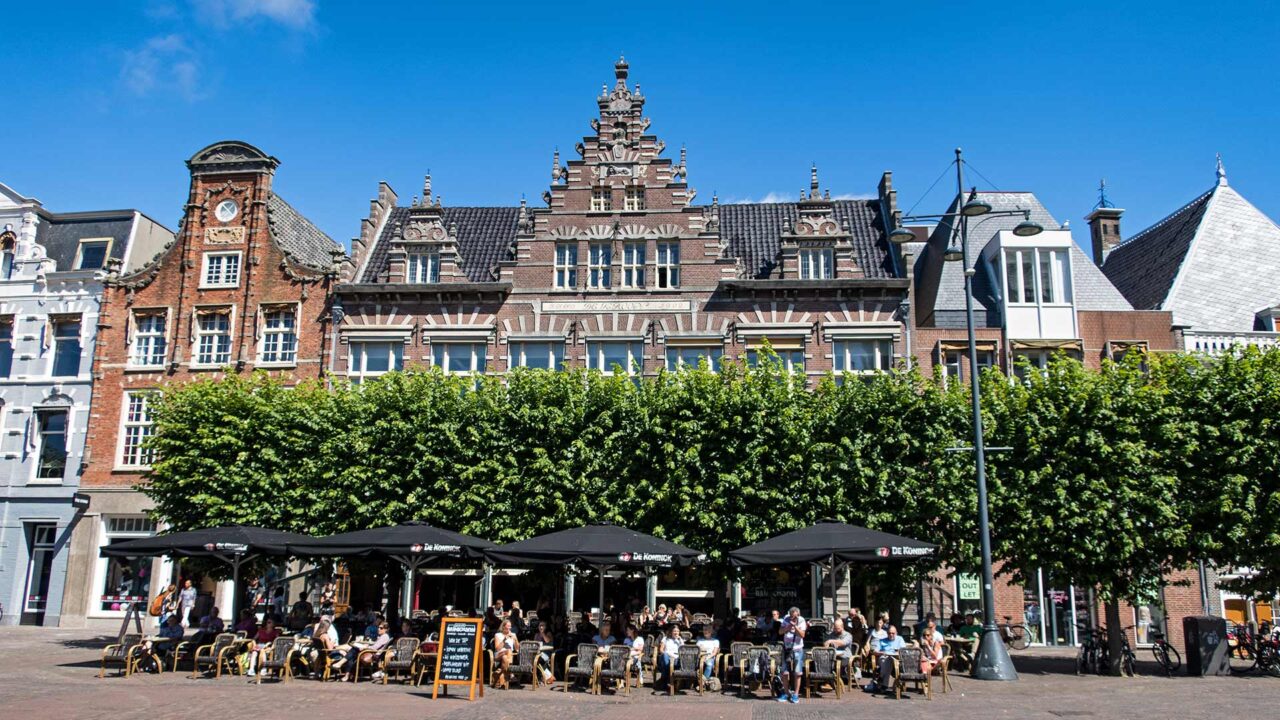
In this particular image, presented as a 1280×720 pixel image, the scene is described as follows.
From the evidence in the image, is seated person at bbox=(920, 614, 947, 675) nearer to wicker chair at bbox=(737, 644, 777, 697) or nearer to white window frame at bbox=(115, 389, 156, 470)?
wicker chair at bbox=(737, 644, 777, 697)

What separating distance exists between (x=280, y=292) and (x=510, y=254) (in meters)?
7.34

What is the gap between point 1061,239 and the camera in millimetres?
29516

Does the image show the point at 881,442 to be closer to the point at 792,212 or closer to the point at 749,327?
the point at 749,327

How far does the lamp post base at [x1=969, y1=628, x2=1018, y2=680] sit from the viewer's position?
18.0 metres

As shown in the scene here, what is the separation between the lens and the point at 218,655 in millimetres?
17484

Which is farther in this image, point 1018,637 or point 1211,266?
point 1211,266

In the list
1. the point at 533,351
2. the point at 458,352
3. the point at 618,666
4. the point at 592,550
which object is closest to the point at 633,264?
the point at 533,351

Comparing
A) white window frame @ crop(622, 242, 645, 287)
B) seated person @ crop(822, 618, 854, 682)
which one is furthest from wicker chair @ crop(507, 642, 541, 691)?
white window frame @ crop(622, 242, 645, 287)

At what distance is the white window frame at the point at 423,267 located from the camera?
30172 mm

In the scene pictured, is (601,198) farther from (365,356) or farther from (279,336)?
(279,336)

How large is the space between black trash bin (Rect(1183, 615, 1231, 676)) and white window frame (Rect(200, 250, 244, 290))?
91.2 ft

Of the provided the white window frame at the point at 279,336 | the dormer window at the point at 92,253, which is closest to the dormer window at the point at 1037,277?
the white window frame at the point at 279,336

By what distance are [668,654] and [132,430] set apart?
70.6 ft

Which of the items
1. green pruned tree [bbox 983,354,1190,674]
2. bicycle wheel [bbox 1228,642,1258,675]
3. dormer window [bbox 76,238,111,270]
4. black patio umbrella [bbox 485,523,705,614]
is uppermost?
dormer window [bbox 76,238,111,270]
